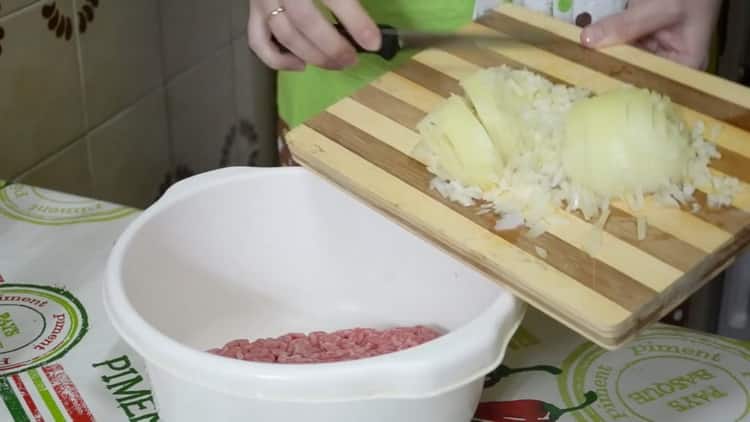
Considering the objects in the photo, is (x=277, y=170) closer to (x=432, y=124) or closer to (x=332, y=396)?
(x=432, y=124)

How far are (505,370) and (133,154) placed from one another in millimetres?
716

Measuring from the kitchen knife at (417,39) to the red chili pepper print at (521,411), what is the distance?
0.28 metres

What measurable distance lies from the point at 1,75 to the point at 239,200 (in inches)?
16.5

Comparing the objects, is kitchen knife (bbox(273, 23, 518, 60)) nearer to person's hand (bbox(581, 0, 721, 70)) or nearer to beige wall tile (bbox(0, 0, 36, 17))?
person's hand (bbox(581, 0, 721, 70))

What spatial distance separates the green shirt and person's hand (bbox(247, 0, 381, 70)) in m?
0.11

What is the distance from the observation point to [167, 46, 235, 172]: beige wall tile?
1.32 meters

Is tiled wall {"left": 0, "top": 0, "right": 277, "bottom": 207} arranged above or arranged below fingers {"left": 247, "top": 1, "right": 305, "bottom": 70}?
below

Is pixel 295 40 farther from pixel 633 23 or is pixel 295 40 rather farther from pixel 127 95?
pixel 127 95

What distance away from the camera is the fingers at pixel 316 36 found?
71cm

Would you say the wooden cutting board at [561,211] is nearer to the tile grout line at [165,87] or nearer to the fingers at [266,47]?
the fingers at [266,47]

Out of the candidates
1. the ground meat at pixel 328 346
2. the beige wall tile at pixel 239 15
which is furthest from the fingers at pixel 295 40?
the beige wall tile at pixel 239 15

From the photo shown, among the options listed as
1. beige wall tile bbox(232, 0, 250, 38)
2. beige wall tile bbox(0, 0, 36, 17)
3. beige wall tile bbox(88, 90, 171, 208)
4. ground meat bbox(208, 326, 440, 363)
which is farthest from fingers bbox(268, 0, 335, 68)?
beige wall tile bbox(232, 0, 250, 38)

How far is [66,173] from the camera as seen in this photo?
3.66 feet

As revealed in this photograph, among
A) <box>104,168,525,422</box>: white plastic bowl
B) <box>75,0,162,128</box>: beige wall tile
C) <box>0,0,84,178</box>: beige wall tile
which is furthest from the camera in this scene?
<box>75,0,162,128</box>: beige wall tile
